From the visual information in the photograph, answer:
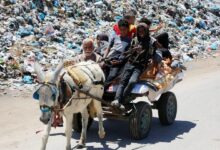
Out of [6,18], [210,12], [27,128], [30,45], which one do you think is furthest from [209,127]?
[210,12]

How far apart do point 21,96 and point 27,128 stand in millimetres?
2382

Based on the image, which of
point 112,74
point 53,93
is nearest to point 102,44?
point 112,74

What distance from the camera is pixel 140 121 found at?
28.9 ft

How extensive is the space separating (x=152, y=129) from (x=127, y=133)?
1.80ft

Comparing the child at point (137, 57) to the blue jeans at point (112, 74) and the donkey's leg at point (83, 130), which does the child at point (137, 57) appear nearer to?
the blue jeans at point (112, 74)

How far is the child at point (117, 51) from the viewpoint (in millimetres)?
9094

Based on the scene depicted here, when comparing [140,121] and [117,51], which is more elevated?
[117,51]

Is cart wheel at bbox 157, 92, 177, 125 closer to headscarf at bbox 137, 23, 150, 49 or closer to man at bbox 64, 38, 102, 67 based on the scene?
headscarf at bbox 137, 23, 150, 49

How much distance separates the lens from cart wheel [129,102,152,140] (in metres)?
8.70

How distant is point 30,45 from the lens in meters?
14.6

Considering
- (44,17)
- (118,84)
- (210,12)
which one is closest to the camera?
(118,84)

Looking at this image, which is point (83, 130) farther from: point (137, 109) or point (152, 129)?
point (152, 129)

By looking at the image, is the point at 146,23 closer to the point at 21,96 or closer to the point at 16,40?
the point at 21,96

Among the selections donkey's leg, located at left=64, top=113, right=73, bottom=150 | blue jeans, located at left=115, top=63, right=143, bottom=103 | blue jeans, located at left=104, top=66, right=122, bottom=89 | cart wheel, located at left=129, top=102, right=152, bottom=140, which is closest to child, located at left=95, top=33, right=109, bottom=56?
blue jeans, located at left=104, top=66, right=122, bottom=89
